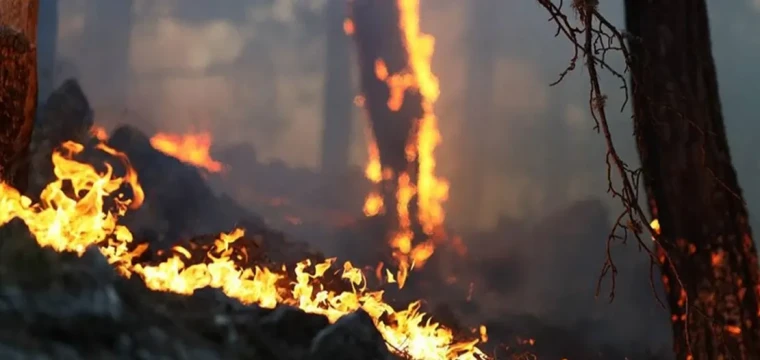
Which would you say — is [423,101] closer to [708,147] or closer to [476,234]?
[476,234]

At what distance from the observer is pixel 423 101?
3.62 meters

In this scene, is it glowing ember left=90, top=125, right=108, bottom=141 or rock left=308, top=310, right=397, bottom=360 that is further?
glowing ember left=90, top=125, right=108, bottom=141

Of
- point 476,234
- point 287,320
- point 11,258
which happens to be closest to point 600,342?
point 476,234

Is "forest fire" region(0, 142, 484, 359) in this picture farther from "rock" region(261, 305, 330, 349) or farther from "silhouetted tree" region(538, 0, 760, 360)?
"silhouetted tree" region(538, 0, 760, 360)

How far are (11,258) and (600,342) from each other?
106 inches

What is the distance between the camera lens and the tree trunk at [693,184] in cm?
169

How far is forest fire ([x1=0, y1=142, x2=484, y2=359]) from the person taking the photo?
194 cm

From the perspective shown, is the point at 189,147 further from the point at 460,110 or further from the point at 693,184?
the point at 693,184

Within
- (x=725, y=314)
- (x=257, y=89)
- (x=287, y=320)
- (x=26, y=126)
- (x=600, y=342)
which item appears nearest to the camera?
(x=725, y=314)

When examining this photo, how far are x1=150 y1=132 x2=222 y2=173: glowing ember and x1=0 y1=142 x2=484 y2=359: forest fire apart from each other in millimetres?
204

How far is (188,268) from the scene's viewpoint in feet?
8.11

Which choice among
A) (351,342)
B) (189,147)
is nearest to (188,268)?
(351,342)

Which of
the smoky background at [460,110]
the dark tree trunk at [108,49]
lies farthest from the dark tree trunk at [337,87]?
the dark tree trunk at [108,49]

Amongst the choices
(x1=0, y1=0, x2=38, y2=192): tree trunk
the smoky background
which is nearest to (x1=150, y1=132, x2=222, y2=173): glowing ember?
the smoky background
